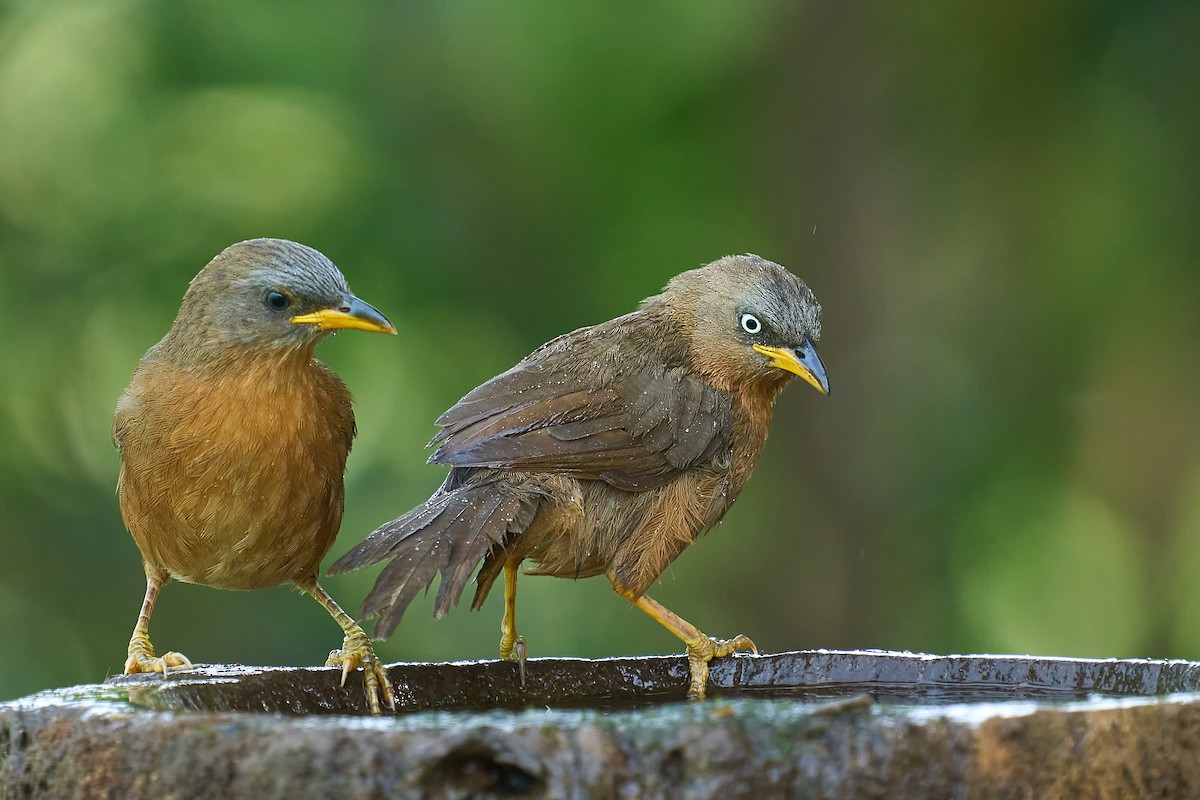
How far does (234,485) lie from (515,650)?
1.05m

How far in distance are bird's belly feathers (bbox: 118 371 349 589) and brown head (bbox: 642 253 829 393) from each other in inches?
54.1

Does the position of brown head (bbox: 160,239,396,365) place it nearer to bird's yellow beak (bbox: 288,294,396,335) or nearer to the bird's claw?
bird's yellow beak (bbox: 288,294,396,335)

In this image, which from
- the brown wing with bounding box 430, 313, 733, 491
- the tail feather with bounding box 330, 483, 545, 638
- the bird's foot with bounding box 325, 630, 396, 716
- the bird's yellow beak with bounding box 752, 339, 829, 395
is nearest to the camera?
the tail feather with bounding box 330, 483, 545, 638

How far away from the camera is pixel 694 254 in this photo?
9.90 m

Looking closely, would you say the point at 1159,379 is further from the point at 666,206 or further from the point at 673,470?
the point at 673,470

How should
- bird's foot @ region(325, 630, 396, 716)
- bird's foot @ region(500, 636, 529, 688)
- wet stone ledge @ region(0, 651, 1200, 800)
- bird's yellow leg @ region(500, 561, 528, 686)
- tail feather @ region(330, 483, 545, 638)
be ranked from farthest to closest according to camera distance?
1. bird's yellow leg @ region(500, 561, 528, 686)
2. bird's foot @ region(500, 636, 529, 688)
3. bird's foot @ region(325, 630, 396, 716)
4. tail feather @ region(330, 483, 545, 638)
5. wet stone ledge @ region(0, 651, 1200, 800)

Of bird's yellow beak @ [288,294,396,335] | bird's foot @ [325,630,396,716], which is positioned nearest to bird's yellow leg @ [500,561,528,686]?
bird's foot @ [325,630,396,716]

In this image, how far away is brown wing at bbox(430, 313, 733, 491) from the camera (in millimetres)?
4664

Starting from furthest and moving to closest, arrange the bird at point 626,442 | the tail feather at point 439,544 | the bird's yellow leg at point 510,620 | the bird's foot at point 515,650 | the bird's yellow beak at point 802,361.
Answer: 1. the bird's yellow beak at point 802,361
2. the bird's yellow leg at point 510,620
3. the bird at point 626,442
4. the bird's foot at point 515,650
5. the tail feather at point 439,544

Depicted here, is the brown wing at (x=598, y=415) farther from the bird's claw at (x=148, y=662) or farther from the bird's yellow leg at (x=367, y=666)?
the bird's claw at (x=148, y=662)

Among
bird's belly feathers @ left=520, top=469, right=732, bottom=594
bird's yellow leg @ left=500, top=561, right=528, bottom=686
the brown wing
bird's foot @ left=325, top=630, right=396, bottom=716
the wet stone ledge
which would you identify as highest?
the brown wing

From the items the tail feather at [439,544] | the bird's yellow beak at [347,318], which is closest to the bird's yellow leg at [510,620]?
the tail feather at [439,544]

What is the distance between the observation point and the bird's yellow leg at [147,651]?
187 inches

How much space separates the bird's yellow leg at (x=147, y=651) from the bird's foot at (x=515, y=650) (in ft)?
3.34
